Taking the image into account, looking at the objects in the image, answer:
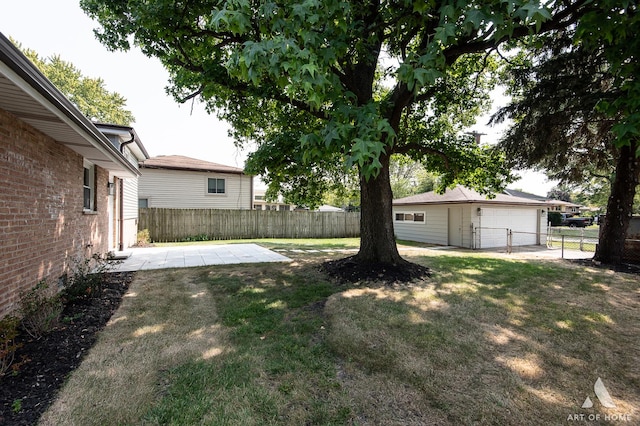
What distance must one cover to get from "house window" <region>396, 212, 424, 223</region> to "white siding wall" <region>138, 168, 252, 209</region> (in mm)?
9890

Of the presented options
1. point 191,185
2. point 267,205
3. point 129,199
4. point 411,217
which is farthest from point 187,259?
point 267,205

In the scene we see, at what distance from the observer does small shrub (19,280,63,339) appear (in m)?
3.64

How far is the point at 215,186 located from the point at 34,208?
1496 centimetres

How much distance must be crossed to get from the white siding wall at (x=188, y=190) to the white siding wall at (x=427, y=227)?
10175 mm

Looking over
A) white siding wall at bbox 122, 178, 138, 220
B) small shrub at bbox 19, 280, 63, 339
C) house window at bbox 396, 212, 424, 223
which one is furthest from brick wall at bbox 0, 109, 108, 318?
house window at bbox 396, 212, 424, 223

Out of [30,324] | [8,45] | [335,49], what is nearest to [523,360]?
[335,49]

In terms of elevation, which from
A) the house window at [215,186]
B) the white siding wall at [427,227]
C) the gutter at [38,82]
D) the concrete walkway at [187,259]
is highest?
the house window at [215,186]

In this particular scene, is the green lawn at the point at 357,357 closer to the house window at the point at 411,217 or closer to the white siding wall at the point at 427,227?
the white siding wall at the point at 427,227

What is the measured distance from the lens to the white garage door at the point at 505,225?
14.7 m

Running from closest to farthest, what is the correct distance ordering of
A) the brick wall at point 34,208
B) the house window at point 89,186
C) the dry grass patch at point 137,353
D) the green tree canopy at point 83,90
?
1. the dry grass patch at point 137,353
2. the brick wall at point 34,208
3. the house window at point 89,186
4. the green tree canopy at point 83,90

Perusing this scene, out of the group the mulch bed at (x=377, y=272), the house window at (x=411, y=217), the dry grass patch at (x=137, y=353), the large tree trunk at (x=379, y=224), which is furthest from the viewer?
the house window at (x=411, y=217)

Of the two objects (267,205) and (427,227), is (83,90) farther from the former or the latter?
(427,227)

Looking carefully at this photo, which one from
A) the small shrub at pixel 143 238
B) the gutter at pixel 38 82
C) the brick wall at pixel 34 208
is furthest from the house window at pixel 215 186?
the gutter at pixel 38 82

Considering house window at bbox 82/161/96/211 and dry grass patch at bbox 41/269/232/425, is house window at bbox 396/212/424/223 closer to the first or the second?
dry grass patch at bbox 41/269/232/425
